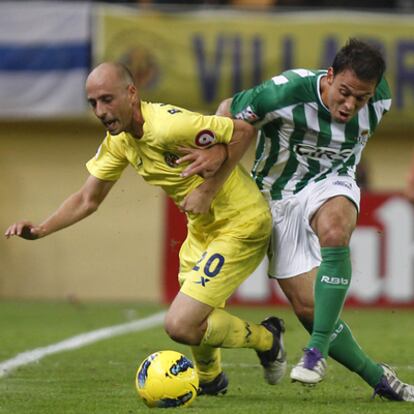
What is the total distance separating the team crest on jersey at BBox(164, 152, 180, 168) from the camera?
6.57 metres

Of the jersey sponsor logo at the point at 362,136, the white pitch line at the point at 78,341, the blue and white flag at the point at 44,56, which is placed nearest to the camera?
the jersey sponsor logo at the point at 362,136

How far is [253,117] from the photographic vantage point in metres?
6.79

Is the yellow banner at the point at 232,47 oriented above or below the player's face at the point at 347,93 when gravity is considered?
below

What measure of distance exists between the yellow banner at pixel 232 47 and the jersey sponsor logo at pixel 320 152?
8.35m

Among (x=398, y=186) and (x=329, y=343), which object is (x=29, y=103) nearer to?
(x=398, y=186)

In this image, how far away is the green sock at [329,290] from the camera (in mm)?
6398

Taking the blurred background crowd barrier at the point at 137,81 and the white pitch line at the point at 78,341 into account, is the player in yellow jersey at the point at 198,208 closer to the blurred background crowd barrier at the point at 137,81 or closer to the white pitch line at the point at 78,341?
the white pitch line at the point at 78,341

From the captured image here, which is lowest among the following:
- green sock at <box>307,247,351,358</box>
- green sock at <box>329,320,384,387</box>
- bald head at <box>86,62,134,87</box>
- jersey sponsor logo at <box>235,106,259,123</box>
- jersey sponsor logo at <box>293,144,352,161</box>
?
green sock at <box>329,320,384,387</box>

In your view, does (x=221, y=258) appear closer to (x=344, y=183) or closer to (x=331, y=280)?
(x=331, y=280)

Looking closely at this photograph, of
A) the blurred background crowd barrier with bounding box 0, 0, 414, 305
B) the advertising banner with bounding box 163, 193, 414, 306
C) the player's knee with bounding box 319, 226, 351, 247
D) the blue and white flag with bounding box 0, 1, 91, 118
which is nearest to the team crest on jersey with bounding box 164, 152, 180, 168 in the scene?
the player's knee with bounding box 319, 226, 351, 247

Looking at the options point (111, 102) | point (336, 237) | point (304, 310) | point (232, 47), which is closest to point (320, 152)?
point (336, 237)

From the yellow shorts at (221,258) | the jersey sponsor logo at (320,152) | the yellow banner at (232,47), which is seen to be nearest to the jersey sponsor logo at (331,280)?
the yellow shorts at (221,258)

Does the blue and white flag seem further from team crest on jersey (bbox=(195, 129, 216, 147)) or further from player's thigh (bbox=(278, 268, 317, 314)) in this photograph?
team crest on jersey (bbox=(195, 129, 216, 147))

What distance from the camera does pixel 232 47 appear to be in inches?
601
